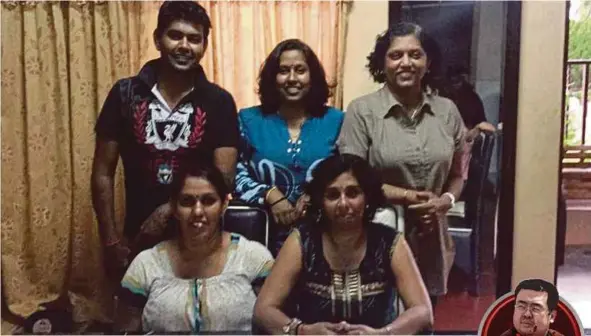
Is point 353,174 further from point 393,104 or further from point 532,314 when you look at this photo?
point 532,314

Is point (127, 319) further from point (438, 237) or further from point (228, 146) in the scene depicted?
point (438, 237)

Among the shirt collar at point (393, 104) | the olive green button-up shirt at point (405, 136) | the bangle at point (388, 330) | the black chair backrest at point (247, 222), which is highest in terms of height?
the shirt collar at point (393, 104)

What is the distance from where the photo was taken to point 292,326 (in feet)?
4.54

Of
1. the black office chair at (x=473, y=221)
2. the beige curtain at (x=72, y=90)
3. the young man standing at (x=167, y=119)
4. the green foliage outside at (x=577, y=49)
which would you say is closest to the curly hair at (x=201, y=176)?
the young man standing at (x=167, y=119)

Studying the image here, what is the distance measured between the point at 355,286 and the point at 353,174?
0.23m

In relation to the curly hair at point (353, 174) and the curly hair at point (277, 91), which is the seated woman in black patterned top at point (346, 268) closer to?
the curly hair at point (353, 174)

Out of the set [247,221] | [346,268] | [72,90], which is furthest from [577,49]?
[72,90]

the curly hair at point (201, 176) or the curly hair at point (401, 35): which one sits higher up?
the curly hair at point (401, 35)

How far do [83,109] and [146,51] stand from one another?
18 centimetres

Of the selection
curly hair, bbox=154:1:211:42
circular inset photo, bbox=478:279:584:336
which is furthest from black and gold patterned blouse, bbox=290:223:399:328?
curly hair, bbox=154:1:211:42

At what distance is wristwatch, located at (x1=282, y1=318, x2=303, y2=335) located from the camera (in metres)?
1.38

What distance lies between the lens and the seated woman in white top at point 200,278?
4.55 feet

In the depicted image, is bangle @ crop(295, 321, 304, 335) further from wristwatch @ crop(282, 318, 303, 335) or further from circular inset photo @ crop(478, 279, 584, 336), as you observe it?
circular inset photo @ crop(478, 279, 584, 336)

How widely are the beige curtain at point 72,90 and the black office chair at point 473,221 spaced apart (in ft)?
1.01
